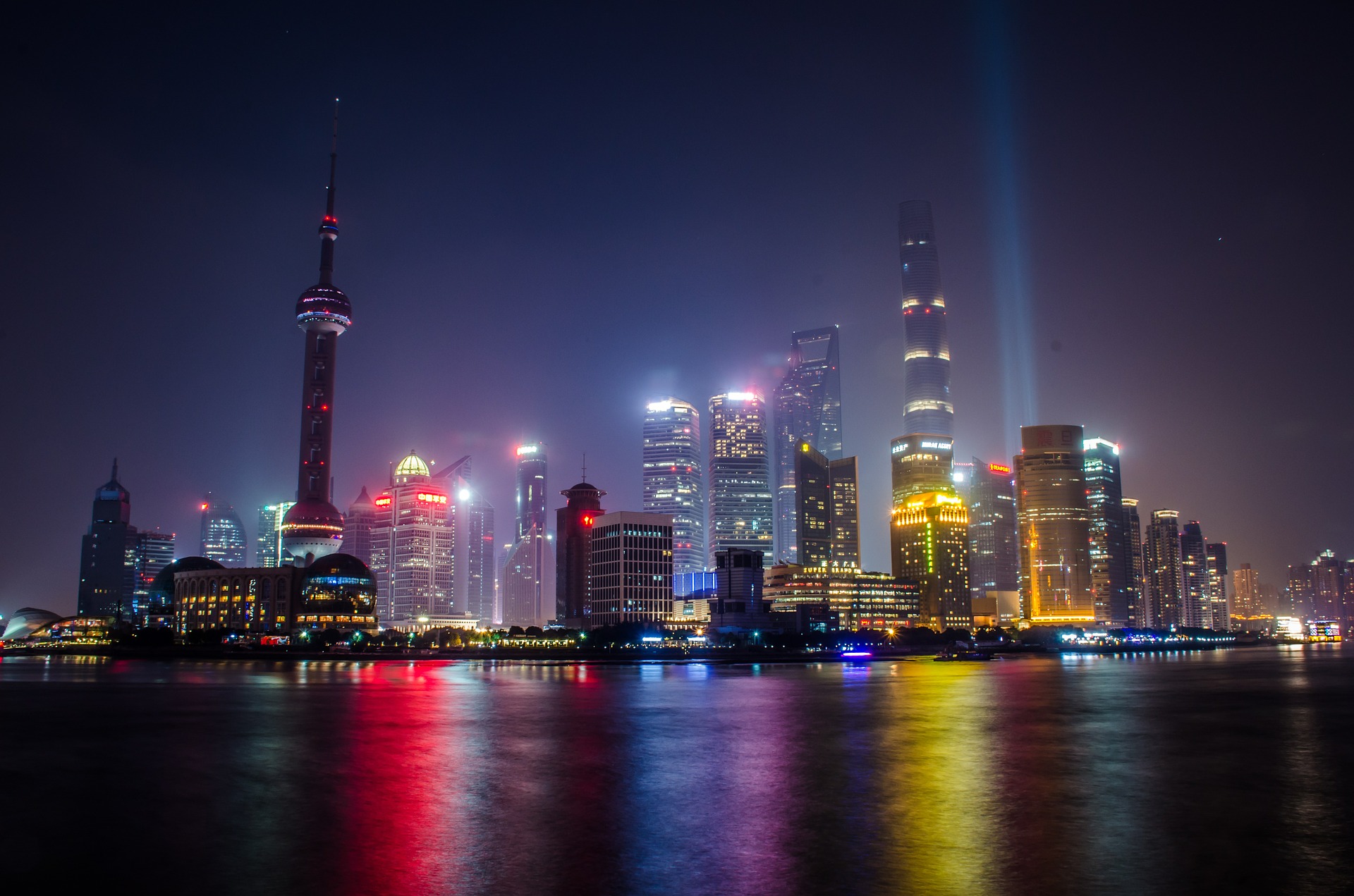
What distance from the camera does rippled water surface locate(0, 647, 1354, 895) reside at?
899 inches

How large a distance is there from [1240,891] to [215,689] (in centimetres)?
9010

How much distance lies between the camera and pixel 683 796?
33.2m

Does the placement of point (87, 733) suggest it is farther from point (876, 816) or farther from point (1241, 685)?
point (1241, 685)

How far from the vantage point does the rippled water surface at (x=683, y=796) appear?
899 inches

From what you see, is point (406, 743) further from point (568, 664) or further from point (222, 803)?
point (568, 664)

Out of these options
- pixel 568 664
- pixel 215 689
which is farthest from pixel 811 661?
pixel 215 689

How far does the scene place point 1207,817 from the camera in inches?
1178

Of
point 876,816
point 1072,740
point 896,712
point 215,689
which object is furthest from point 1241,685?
point 215,689

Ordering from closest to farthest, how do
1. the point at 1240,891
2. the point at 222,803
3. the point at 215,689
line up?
the point at 1240,891 → the point at 222,803 → the point at 215,689

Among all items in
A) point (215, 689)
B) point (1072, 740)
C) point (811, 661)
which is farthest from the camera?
point (811, 661)

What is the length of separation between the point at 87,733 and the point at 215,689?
39.5 meters

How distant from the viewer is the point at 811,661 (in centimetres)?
19075

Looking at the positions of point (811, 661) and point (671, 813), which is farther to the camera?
point (811, 661)

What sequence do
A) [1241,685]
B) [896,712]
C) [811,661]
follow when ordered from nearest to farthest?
[896,712] < [1241,685] < [811,661]
